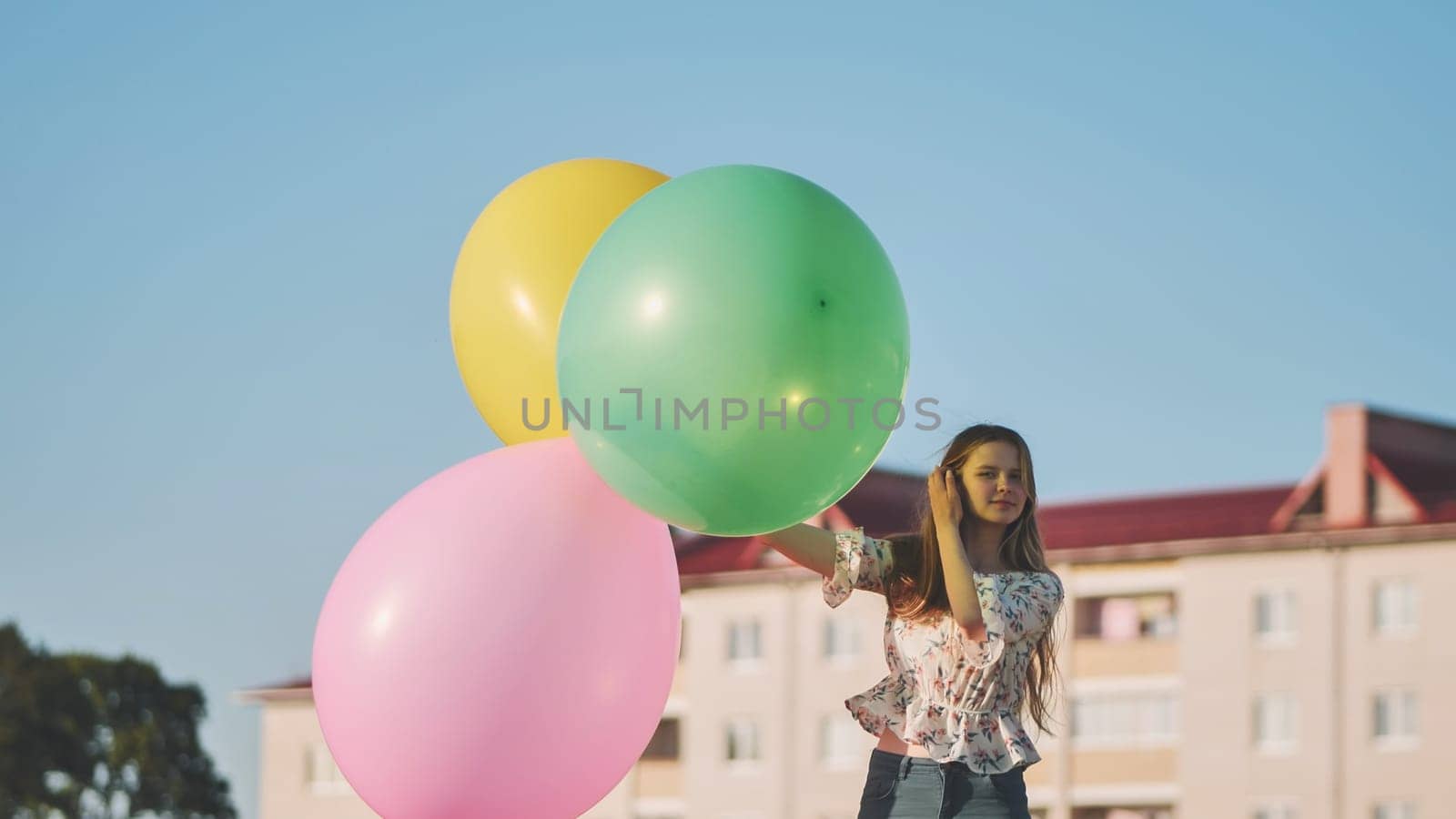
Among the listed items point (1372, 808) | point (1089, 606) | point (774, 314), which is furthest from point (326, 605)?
point (1089, 606)

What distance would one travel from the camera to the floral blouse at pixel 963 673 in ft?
17.4

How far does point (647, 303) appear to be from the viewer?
5.18m

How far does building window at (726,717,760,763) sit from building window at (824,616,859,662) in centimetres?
216

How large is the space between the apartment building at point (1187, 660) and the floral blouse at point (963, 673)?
29474 mm

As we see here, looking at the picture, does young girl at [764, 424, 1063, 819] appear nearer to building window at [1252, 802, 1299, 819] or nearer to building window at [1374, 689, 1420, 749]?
building window at [1374, 689, 1420, 749]

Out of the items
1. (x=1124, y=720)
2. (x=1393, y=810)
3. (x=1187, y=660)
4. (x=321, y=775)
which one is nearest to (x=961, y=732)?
(x=1393, y=810)

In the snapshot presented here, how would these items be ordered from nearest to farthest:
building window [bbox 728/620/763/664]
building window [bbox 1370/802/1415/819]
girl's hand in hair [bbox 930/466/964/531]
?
girl's hand in hair [bbox 930/466/964/531] → building window [bbox 1370/802/1415/819] → building window [bbox 728/620/763/664]

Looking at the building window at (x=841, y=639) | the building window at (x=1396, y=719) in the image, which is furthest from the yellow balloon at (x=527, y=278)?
the building window at (x=841, y=639)

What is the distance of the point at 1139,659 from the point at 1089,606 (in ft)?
6.28

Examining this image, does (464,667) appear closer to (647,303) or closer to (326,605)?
(326,605)

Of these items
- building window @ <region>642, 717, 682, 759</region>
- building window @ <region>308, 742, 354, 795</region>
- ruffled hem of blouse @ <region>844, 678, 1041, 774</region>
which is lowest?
building window @ <region>308, 742, 354, 795</region>

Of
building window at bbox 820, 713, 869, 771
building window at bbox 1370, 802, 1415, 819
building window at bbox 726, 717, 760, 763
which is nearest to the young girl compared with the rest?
building window at bbox 1370, 802, 1415, 819

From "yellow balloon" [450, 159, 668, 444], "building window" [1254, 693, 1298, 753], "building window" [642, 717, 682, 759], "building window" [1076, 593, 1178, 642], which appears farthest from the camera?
"building window" [642, 717, 682, 759]

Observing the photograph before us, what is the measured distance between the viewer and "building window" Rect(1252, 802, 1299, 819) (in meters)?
39.6
